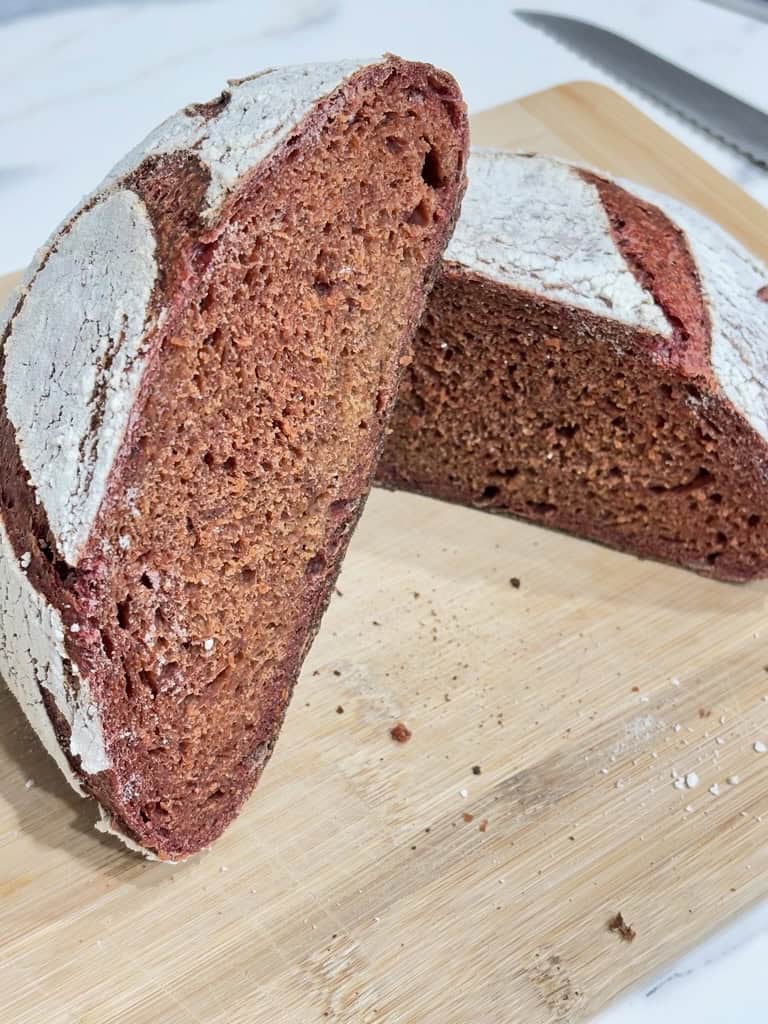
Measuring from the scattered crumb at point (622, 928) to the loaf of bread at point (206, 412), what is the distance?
760mm

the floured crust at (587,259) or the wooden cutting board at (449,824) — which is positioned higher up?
the floured crust at (587,259)

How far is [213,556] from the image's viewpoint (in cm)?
223

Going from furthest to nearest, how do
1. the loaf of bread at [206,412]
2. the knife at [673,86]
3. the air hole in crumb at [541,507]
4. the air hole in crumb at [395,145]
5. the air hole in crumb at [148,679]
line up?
the knife at [673,86], the air hole in crumb at [541,507], the air hole in crumb at [395,145], the air hole in crumb at [148,679], the loaf of bread at [206,412]

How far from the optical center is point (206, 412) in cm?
212

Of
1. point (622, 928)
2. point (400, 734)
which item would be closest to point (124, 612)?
point (400, 734)

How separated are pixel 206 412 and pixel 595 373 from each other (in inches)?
39.9

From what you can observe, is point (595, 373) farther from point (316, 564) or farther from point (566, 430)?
point (316, 564)

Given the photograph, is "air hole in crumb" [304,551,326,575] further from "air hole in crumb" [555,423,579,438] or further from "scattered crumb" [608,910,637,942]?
"scattered crumb" [608,910,637,942]

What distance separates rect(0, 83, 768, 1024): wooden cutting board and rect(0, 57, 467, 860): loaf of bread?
145 mm

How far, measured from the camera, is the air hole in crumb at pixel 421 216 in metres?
2.44

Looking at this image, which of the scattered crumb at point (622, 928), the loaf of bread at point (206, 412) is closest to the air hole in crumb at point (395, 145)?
the loaf of bread at point (206, 412)

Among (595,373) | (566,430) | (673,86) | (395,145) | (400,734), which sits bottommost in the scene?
(400,734)

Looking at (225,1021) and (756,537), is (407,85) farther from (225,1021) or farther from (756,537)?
(225,1021)

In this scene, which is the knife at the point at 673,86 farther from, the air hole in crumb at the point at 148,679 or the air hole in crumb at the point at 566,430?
the air hole in crumb at the point at 148,679
